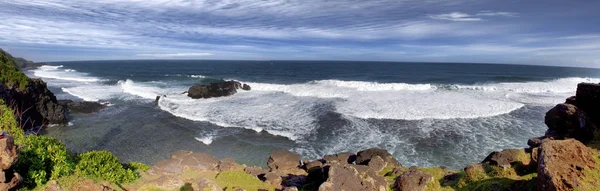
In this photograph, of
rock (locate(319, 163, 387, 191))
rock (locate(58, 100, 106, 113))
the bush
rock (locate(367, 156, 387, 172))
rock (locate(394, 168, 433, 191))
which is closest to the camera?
the bush

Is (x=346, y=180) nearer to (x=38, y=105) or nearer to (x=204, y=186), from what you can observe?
(x=204, y=186)

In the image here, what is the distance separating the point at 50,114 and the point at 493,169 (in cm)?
3275

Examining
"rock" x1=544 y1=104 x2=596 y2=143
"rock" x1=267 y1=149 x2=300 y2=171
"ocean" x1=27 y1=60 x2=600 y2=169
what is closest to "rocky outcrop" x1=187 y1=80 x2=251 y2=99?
"ocean" x1=27 y1=60 x2=600 y2=169

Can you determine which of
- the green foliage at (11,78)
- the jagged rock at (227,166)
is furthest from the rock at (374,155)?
the green foliage at (11,78)

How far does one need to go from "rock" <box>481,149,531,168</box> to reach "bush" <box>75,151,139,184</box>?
13934 millimetres

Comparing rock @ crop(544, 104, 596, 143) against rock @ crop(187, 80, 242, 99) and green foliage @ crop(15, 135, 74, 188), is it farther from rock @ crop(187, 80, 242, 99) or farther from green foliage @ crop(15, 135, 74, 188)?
rock @ crop(187, 80, 242, 99)

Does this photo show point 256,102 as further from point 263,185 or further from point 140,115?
point 263,185

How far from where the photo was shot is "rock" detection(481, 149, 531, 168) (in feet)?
40.9

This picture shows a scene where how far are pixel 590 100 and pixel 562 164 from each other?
26.1 ft

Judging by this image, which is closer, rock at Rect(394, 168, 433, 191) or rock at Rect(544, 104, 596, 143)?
rock at Rect(394, 168, 433, 191)

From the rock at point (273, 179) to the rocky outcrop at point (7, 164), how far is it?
799 cm

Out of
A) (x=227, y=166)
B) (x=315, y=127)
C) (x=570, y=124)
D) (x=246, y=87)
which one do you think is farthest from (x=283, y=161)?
(x=246, y=87)

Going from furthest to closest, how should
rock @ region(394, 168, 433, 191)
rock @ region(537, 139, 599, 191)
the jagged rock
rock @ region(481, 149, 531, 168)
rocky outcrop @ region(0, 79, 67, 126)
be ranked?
1. rocky outcrop @ region(0, 79, 67, 126)
2. the jagged rock
3. rock @ region(481, 149, 531, 168)
4. rock @ region(394, 168, 433, 191)
5. rock @ region(537, 139, 599, 191)

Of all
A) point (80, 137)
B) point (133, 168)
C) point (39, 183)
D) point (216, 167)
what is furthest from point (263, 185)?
point (80, 137)
